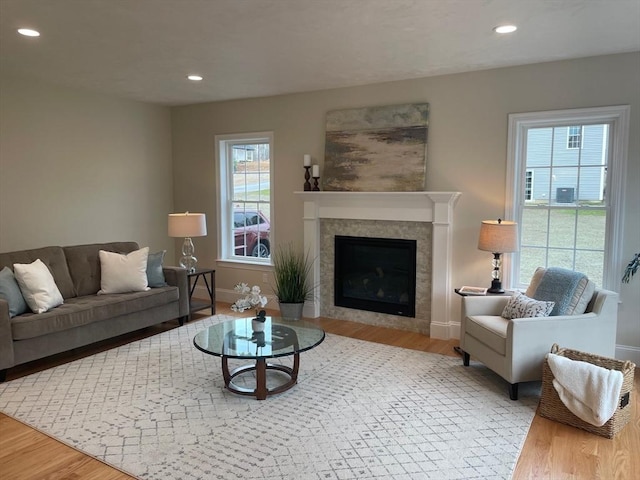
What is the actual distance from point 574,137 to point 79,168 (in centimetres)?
519

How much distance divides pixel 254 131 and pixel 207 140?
0.79 meters

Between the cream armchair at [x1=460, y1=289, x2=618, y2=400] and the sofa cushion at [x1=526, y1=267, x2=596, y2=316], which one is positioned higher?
the sofa cushion at [x1=526, y1=267, x2=596, y2=316]

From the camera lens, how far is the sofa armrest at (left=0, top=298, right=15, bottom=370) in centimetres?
349

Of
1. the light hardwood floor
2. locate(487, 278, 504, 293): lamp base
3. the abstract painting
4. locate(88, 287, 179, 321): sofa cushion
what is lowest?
the light hardwood floor

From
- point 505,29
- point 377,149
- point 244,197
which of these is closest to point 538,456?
point 505,29

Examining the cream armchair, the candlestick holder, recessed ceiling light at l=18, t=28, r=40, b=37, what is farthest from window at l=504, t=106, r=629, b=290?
recessed ceiling light at l=18, t=28, r=40, b=37

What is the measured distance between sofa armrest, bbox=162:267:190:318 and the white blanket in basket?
3639mm

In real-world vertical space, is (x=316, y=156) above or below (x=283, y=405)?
above

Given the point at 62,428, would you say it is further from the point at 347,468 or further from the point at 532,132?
the point at 532,132

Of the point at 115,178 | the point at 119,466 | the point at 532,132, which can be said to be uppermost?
the point at 532,132

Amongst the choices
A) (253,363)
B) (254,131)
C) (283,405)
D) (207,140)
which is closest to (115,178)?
(207,140)

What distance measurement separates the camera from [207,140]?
6168mm

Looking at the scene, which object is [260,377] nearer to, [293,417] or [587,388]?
[293,417]

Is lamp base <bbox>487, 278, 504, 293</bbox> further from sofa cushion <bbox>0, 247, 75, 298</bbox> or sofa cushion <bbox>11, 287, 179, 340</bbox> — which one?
sofa cushion <bbox>0, 247, 75, 298</bbox>
